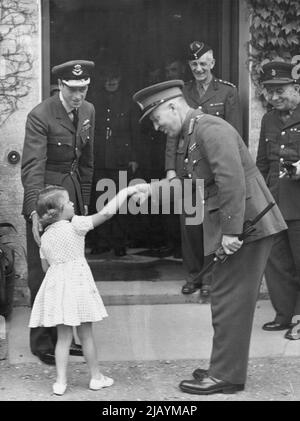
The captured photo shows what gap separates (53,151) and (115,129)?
2605 mm

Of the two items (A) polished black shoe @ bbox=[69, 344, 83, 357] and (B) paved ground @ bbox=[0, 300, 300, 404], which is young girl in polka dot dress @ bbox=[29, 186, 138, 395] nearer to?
(B) paved ground @ bbox=[0, 300, 300, 404]

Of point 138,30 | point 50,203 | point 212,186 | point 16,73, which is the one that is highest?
point 138,30

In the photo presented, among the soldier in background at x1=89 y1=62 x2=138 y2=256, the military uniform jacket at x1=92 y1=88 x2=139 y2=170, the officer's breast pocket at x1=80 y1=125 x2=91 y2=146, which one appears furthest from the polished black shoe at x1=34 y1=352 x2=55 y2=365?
the military uniform jacket at x1=92 y1=88 x2=139 y2=170

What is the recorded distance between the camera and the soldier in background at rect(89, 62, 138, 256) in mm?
8250

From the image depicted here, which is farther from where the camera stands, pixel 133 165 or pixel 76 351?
pixel 133 165

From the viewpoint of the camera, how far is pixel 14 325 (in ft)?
21.6

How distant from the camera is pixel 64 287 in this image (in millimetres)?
5098

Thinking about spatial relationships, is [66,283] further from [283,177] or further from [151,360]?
[283,177]

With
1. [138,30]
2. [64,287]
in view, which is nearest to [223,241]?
[64,287]

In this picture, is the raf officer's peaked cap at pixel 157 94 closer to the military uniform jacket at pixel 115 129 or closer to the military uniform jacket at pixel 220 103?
the military uniform jacket at pixel 220 103

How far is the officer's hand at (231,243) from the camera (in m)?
4.91

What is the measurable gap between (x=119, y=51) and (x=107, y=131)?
76 cm

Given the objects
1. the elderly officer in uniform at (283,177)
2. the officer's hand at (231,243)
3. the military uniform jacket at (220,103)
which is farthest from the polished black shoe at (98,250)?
the officer's hand at (231,243)

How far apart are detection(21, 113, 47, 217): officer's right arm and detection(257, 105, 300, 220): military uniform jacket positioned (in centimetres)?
174
